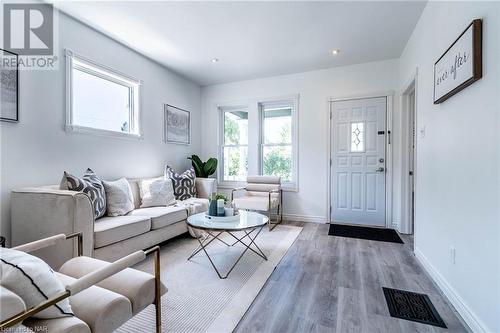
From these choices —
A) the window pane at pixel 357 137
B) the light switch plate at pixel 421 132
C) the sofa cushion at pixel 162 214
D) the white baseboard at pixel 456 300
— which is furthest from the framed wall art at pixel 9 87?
the window pane at pixel 357 137

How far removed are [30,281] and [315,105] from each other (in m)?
4.31

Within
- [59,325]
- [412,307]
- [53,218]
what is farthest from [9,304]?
[412,307]

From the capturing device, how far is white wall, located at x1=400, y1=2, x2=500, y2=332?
1.41 meters

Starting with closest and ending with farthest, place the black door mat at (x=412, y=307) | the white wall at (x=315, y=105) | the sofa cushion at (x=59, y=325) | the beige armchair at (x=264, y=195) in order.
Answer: the sofa cushion at (x=59, y=325) → the black door mat at (x=412, y=307) → the beige armchair at (x=264, y=195) → the white wall at (x=315, y=105)

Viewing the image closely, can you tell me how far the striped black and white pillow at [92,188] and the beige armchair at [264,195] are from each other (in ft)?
6.36

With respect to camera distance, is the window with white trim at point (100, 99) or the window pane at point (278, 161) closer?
the window with white trim at point (100, 99)

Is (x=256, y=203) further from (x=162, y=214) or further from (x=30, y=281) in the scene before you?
(x=30, y=281)

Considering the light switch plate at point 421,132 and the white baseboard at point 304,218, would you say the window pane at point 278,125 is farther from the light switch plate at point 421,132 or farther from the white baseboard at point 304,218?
the light switch plate at point 421,132

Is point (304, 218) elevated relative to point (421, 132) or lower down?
lower down

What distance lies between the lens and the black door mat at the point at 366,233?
3.43 meters

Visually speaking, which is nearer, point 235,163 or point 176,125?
point 176,125

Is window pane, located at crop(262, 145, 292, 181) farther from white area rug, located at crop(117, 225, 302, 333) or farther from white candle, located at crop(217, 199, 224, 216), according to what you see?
white candle, located at crop(217, 199, 224, 216)

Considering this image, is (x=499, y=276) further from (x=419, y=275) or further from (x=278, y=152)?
(x=278, y=152)

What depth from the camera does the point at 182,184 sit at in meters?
3.84
